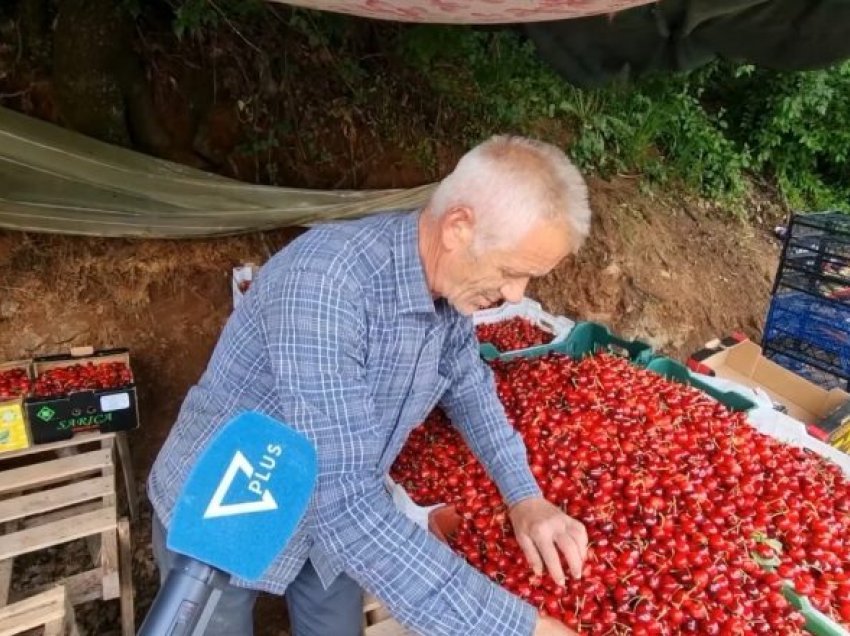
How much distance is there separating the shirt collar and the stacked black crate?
3.49 meters

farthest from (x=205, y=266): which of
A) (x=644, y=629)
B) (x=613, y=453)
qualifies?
(x=644, y=629)

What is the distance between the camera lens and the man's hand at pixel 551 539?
134cm

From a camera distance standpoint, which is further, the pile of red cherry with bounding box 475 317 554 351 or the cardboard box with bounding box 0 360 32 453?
the pile of red cherry with bounding box 475 317 554 351

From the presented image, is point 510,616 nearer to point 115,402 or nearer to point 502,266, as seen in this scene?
point 502,266

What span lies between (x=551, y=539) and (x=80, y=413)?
239 cm

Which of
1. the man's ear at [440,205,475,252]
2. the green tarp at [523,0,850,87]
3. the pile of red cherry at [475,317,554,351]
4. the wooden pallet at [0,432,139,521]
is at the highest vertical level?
the green tarp at [523,0,850,87]

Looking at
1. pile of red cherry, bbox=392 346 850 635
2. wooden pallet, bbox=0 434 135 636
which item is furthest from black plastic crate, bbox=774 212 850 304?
wooden pallet, bbox=0 434 135 636

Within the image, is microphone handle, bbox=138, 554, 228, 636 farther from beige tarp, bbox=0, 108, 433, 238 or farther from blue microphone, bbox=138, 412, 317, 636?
beige tarp, bbox=0, 108, 433, 238

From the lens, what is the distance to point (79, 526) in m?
2.43

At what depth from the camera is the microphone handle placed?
0.64 metres

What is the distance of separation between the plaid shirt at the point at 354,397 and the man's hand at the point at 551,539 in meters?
0.09

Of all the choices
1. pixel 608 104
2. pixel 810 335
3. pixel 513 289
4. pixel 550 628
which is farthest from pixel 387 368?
pixel 608 104

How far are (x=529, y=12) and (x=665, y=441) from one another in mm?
1208

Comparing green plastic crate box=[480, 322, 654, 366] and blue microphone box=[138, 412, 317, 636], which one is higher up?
blue microphone box=[138, 412, 317, 636]
